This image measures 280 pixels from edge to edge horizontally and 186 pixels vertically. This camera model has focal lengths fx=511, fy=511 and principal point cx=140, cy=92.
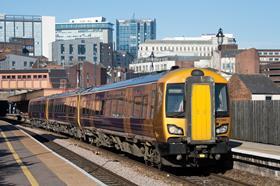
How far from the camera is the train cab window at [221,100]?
14.9 metres

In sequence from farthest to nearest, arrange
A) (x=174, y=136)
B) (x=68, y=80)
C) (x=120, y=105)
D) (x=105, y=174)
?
(x=68, y=80)
(x=120, y=105)
(x=105, y=174)
(x=174, y=136)

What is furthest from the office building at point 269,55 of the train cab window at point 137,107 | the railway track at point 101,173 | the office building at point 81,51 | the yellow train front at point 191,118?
the yellow train front at point 191,118

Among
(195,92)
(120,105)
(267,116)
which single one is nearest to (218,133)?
(195,92)

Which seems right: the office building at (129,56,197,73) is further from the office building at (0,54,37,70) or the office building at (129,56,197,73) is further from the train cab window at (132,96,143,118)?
→ the train cab window at (132,96,143,118)

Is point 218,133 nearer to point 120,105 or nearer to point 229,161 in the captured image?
point 229,161

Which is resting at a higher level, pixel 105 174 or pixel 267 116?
pixel 267 116

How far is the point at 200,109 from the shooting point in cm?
1445

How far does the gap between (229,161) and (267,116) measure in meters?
5.70

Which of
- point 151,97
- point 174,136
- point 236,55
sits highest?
point 236,55

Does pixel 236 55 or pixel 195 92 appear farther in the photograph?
pixel 236 55

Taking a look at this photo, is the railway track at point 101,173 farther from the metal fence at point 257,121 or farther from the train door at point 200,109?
the metal fence at point 257,121

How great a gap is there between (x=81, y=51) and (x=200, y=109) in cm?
16583

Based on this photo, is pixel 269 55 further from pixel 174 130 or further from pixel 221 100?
pixel 174 130

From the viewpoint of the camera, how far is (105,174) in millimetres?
15461
